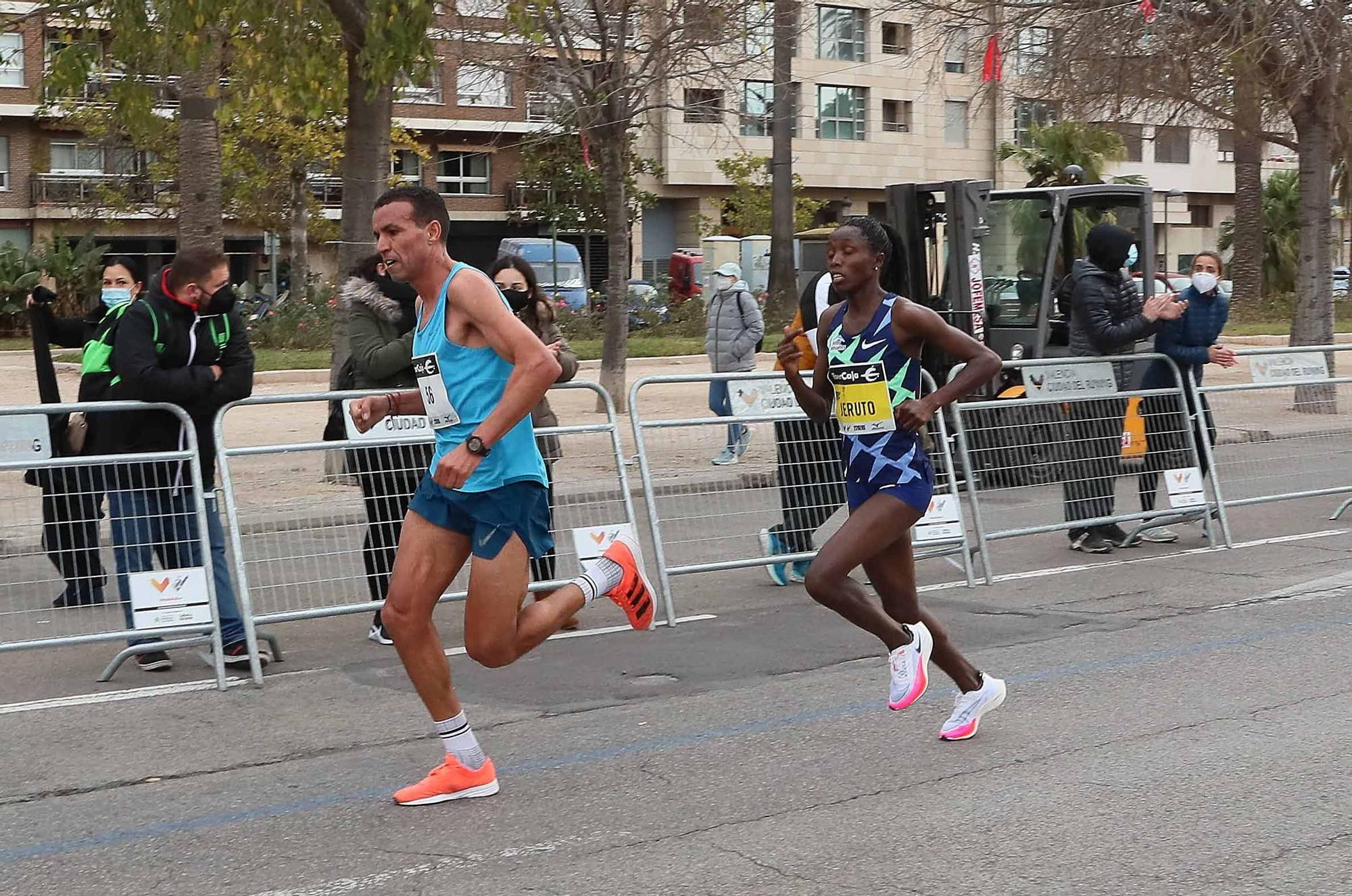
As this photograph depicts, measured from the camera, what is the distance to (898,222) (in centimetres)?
1600

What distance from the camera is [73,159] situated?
52438 millimetres

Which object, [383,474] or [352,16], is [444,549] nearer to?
[383,474]

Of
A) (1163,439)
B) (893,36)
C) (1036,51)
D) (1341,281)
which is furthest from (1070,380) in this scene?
(893,36)

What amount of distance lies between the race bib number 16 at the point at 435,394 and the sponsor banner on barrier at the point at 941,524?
4525mm

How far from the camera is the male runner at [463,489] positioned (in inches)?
204

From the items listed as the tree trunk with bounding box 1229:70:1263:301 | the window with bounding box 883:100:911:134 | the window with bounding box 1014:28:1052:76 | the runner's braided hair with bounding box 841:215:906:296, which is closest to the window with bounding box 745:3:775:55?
the window with bounding box 1014:28:1052:76

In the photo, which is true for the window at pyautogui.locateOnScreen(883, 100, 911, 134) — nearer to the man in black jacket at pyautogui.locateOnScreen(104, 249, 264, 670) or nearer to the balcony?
the balcony

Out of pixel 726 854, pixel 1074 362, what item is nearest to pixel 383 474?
pixel 726 854

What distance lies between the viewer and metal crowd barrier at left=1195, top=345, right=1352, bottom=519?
1105 centimetres

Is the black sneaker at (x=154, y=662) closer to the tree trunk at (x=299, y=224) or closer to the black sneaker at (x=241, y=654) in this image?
the black sneaker at (x=241, y=654)

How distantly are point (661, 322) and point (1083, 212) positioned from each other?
2168cm

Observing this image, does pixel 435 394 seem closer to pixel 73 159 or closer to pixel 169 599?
pixel 169 599

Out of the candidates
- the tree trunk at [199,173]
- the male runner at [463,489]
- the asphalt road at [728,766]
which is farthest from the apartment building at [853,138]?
the male runner at [463,489]

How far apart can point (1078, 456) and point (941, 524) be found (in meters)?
1.39
